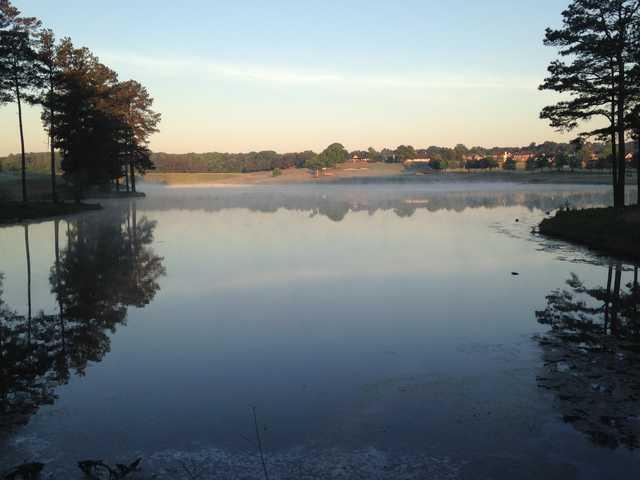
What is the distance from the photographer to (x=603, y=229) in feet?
80.1

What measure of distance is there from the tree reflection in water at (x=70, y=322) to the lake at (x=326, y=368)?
0.06m

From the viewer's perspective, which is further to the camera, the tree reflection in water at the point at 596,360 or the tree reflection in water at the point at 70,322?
the tree reflection in water at the point at 70,322

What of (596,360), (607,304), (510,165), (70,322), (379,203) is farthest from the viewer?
(510,165)

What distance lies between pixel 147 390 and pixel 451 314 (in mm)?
7253

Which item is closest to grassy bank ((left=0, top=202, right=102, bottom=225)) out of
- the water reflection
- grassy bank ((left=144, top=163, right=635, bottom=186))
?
the water reflection

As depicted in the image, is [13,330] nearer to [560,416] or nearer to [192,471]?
[192,471]

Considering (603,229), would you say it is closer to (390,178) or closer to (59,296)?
(59,296)

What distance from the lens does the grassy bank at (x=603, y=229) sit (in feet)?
70.2

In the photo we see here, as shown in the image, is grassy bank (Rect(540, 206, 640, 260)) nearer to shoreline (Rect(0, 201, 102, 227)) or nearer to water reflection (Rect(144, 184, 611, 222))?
water reflection (Rect(144, 184, 611, 222))

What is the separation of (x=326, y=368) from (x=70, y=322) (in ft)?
20.3

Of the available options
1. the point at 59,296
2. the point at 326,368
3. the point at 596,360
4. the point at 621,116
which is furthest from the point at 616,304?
the point at 621,116

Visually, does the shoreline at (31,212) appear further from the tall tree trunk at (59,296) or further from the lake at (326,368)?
the lake at (326,368)

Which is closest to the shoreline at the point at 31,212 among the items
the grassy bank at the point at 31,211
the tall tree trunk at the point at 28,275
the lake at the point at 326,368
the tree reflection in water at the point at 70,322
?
the grassy bank at the point at 31,211

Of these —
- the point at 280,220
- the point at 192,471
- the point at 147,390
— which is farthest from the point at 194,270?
the point at 280,220
